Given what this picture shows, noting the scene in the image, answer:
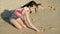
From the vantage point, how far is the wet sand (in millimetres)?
5303

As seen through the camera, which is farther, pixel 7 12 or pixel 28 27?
pixel 7 12

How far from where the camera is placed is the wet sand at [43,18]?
5.30m

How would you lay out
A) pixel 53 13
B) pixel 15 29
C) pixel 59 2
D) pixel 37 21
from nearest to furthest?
pixel 15 29
pixel 37 21
pixel 53 13
pixel 59 2

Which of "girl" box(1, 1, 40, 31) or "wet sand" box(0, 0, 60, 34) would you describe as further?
"girl" box(1, 1, 40, 31)

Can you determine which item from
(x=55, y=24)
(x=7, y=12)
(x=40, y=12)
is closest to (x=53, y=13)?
(x=40, y=12)

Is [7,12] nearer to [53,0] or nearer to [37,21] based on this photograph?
[37,21]

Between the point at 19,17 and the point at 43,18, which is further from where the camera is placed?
the point at 43,18

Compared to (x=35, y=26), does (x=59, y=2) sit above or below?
above

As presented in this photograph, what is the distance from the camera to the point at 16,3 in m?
6.68

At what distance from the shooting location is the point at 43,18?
6.10 meters

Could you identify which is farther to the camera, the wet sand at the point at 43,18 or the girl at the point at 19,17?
the girl at the point at 19,17

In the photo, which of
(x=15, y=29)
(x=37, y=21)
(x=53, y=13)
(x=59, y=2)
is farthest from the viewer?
(x=59, y=2)

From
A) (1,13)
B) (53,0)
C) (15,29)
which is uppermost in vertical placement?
(53,0)

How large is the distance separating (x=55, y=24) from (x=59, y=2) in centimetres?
176
